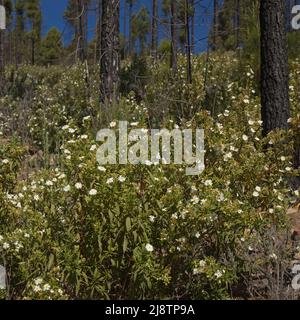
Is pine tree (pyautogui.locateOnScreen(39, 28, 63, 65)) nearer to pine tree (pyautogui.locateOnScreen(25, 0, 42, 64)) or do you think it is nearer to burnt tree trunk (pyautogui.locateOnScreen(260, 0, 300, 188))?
pine tree (pyautogui.locateOnScreen(25, 0, 42, 64))

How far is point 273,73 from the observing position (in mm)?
5633

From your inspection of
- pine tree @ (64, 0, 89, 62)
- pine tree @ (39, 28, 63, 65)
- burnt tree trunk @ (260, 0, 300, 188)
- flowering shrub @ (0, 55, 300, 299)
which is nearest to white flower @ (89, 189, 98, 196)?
flowering shrub @ (0, 55, 300, 299)

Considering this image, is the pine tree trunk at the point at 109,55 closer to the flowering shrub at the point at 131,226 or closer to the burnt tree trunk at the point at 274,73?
the burnt tree trunk at the point at 274,73

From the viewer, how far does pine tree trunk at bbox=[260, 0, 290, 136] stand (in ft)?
18.2

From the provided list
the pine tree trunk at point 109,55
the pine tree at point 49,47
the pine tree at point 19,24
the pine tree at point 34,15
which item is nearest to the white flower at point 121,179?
the pine tree trunk at point 109,55
